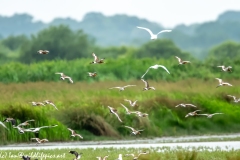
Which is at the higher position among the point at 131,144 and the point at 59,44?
the point at 59,44

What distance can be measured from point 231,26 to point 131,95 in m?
39.1

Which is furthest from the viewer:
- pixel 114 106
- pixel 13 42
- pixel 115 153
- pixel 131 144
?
pixel 13 42

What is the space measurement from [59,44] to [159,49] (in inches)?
249

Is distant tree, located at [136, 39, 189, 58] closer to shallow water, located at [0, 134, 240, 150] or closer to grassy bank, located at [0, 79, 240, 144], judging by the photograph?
grassy bank, located at [0, 79, 240, 144]

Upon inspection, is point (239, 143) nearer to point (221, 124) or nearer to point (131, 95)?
point (221, 124)

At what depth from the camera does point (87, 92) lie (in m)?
34.1

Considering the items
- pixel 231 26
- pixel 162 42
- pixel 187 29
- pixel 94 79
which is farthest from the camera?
pixel 187 29

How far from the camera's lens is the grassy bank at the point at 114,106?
2758 cm

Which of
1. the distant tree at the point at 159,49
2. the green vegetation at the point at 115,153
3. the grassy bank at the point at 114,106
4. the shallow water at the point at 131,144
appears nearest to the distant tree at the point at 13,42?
the distant tree at the point at 159,49

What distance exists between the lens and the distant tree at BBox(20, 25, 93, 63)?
51.3 metres

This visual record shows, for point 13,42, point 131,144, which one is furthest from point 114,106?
point 13,42

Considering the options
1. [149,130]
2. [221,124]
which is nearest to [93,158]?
[149,130]

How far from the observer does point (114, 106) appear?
30.5 metres

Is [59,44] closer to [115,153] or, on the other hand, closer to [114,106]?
[114,106]
